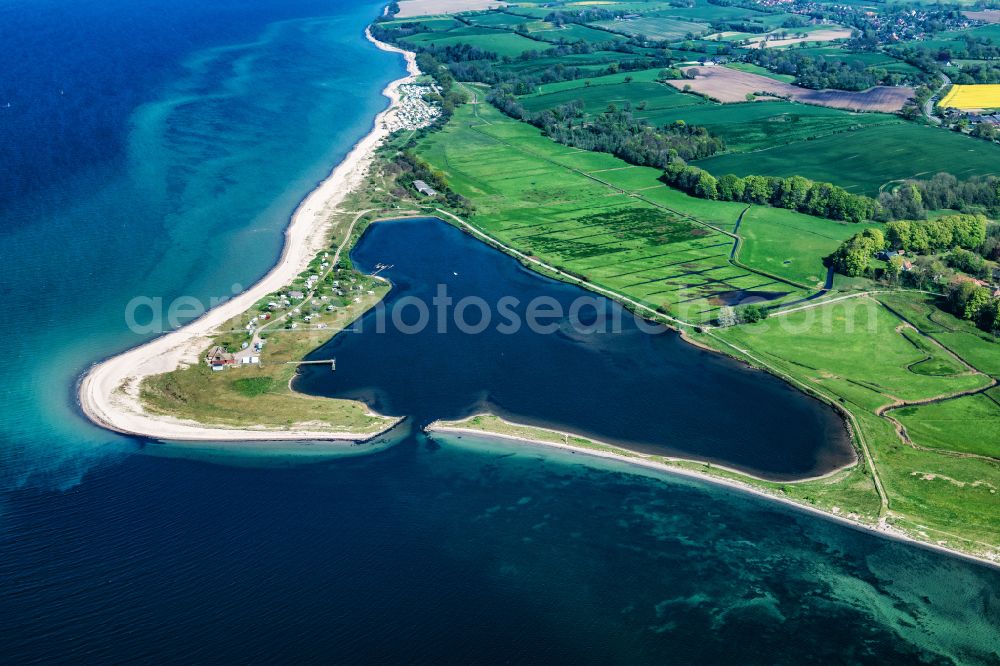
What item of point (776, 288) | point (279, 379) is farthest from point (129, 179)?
point (776, 288)

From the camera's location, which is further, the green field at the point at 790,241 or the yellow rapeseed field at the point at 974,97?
the yellow rapeseed field at the point at 974,97

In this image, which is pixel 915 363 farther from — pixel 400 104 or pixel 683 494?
pixel 400 104

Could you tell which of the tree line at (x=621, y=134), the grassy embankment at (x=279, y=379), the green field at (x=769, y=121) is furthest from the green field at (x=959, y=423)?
the green field at (x=769, y=121)

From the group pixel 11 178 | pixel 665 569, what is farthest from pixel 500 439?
pixel 11 178

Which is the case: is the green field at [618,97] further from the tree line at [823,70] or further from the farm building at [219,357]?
the farm building at [219,357]

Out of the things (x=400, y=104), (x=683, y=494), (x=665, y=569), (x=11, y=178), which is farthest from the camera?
(x=400, y=104)

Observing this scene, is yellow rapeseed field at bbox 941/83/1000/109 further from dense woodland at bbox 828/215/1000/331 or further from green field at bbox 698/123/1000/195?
dense woodland at bbox 828/215/1000/331

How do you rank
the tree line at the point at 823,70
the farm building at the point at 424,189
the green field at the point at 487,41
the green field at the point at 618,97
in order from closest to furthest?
the farm building at the point at 424,189 → the green field at the point at 618,97 → the tree line at the point at 823,70 → the green field at the point at 487,41
